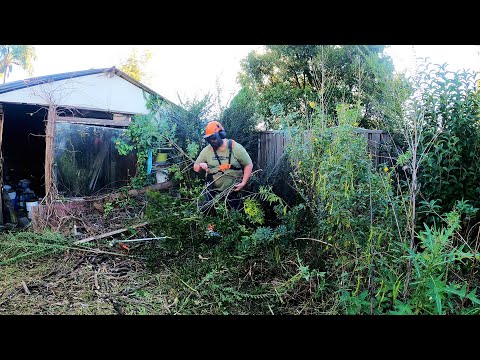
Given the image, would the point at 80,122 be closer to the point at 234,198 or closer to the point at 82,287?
the point at 234,198

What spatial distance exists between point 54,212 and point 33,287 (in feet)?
5.50

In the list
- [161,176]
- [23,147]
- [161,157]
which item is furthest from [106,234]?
[23,147]

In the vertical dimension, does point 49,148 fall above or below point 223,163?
above

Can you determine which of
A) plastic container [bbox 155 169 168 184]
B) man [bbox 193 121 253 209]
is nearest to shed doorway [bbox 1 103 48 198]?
plastic container [bbox 155 169 168 184]

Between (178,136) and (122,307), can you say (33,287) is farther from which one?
(178,136)

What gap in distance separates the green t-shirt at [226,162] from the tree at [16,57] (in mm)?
12799

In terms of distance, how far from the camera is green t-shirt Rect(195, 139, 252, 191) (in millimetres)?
4125

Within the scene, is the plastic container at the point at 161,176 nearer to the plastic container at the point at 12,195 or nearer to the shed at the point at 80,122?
the shed at the point at 80,122

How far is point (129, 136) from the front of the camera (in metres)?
5.69

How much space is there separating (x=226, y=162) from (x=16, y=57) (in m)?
17.3

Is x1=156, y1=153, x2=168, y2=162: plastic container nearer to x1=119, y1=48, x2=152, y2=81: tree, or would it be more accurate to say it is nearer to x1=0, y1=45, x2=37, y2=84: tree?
x1=119, y1=48, x2=152, y2=81: tree

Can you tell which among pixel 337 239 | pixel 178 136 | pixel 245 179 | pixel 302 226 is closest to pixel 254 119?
pixel 178 136

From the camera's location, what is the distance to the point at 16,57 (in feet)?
54.1

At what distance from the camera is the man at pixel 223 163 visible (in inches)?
161
